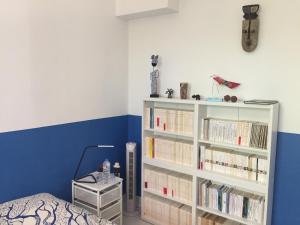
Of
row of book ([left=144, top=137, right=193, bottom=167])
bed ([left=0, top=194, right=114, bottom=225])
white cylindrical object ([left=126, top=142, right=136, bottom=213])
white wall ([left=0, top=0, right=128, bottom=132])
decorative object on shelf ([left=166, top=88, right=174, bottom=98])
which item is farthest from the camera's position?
white cylindrical object ([left=126, top=142, right=136, bottom=213])

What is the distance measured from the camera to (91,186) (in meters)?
2.54

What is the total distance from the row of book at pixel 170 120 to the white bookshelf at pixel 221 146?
0.04 metres

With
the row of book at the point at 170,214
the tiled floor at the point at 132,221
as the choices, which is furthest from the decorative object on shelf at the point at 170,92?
the tiled floor at the point at 132,221

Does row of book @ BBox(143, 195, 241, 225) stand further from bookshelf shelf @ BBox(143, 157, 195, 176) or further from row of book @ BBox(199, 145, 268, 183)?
row of book @ BBox(199, 145, 268, 183)

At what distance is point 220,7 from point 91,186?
2088mm

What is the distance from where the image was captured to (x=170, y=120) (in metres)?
2.77

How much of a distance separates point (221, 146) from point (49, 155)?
1.64m

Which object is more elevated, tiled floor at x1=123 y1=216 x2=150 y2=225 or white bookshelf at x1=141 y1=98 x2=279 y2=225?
white bookshelf at x1=141 y1=98 x2=279 y2=225

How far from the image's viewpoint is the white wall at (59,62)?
2.20 meters

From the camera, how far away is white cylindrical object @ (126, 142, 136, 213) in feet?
10.1

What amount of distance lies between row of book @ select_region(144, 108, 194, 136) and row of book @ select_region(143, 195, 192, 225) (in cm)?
78

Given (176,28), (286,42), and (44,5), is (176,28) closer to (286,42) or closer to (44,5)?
(286,42)

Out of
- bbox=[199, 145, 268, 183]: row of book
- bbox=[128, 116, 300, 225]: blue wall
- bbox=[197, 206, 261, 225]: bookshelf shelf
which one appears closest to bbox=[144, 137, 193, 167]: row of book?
bbox=[199, 145, 268, 183]: row of book

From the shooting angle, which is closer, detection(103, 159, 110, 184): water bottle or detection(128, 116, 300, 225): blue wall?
detection(128, 116, 300, 225): blue wall
